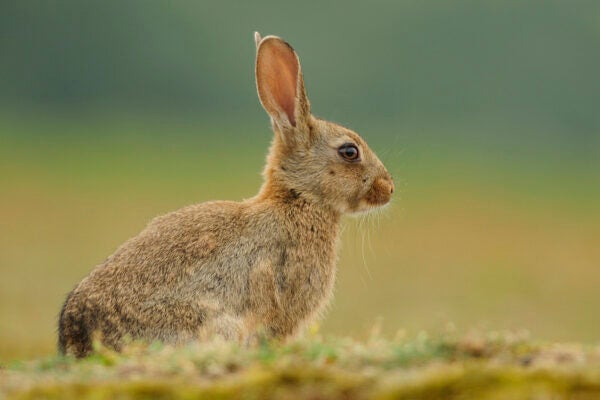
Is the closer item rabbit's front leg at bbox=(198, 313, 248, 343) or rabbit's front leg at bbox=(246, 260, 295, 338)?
rabbit's front leg at bbox=(198, 313, 248, 343)

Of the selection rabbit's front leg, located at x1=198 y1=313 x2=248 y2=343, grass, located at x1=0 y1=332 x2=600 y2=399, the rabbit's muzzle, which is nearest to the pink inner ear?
the rabbit's muzzle

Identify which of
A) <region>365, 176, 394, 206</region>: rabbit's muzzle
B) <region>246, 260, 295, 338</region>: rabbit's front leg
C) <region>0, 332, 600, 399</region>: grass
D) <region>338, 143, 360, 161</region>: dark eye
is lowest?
<region>0, 332, 600, 399</region>: grass

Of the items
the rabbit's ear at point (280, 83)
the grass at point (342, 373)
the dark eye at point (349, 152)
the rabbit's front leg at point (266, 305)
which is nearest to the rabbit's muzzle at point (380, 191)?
the dark eye at point (349, 152)

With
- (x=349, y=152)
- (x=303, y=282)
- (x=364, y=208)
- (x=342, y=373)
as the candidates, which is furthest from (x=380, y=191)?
(x=342, y=373)

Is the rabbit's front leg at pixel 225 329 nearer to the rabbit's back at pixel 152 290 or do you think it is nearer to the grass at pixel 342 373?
the rabbit's back at pixel 152 290

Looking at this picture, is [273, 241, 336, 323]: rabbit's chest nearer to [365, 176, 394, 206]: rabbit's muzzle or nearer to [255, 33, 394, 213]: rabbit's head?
[255, 33, 394, 213]: rabbit's head

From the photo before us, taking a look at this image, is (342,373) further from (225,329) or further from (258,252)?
(258,252)

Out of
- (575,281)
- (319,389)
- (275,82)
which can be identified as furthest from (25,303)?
(319,389)
